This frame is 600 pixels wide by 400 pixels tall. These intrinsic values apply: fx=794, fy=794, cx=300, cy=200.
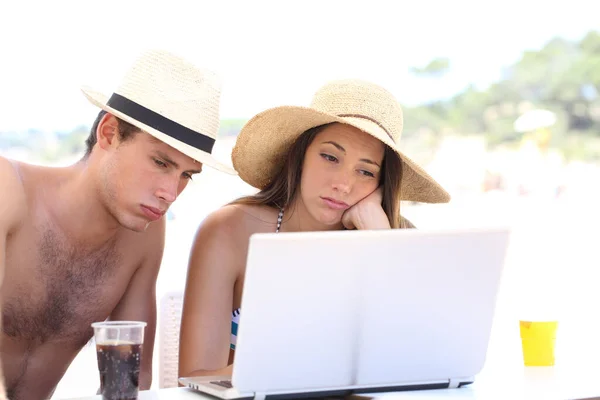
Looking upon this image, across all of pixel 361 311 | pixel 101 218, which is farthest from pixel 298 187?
pixel 361 311

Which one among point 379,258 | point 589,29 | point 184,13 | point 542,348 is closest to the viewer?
point 379,258

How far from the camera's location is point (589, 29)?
11.9 meters

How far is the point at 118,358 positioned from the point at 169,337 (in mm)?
863

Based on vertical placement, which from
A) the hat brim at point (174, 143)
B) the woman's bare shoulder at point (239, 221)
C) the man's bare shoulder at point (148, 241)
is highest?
the hat brim at point (174, 143)

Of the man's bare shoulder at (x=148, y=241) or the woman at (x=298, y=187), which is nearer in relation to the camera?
the woman at (x=298, y=187)

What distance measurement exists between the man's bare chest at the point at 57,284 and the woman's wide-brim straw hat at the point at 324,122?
1.47 feet

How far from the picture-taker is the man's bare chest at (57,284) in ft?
6.47

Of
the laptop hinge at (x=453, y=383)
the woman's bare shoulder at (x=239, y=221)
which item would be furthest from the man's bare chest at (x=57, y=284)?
the laptop hinge at (x=453, y=383)

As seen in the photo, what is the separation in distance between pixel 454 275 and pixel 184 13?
774 centimetres

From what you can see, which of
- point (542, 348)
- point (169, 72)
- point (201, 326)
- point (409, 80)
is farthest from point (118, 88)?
point (409, 80)

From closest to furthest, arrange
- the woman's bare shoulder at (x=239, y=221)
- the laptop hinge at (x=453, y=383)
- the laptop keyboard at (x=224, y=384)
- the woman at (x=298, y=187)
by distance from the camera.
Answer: the laptop keyboard at (x=224, y=384), the laptop hinge at (x=453, y=383), the woman at (x=298, y=187), the woman's bare shoulder at (x=239, y=221)

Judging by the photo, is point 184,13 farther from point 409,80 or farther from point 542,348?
point 542,348

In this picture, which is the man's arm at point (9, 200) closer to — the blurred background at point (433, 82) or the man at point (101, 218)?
the man at point (101, 218)

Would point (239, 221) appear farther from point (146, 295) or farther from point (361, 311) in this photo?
point (361, 311)
